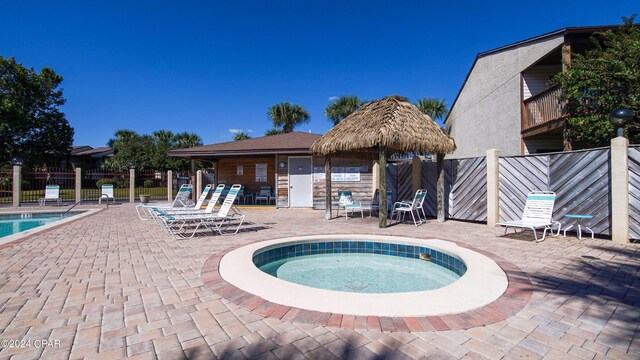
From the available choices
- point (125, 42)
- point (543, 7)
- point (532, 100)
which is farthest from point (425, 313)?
point (125, 42)

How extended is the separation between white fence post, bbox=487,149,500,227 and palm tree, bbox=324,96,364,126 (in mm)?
19335

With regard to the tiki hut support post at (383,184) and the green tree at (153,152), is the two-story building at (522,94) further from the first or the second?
the green tree at (153,152)

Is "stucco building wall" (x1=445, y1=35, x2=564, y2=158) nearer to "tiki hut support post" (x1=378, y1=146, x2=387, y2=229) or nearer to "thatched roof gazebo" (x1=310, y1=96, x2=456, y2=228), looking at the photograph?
"thatched roof gazebo" (x1=310, y1=96, x2=456, y2=228)

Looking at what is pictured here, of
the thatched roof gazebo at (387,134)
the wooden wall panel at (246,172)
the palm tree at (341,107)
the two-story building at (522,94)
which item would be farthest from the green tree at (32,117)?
the two-story building at (522,94)

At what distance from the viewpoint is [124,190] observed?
Answer: 75.9ft

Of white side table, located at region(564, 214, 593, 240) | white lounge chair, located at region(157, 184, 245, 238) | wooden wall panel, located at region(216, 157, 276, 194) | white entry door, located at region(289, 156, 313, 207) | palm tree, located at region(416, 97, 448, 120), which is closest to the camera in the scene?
white side table, located at region(564, 214, 593, 240)

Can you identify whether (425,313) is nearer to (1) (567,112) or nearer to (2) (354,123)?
(2) (354,123)

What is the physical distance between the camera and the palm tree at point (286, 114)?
28.2 meters

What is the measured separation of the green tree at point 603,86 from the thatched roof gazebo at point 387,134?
452 cm

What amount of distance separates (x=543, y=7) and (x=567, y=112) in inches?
247

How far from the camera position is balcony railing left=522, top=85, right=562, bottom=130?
1078cm

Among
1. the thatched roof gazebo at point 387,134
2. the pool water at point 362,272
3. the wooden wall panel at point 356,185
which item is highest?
the thatched roof gazebo at point 387,134

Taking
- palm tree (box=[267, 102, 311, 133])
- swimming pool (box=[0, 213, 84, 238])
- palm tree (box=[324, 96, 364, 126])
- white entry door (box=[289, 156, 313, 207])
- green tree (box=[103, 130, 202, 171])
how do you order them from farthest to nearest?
green tree (box=[103, 130, 202, 171])
palm tree (box=[267, 102, 311, 133])
palm tree (box=[324, 96, 364, 126])
white entry door (box=[289, 156, 313, 207])
swimming pool (box=[0, 213, 84, 238])

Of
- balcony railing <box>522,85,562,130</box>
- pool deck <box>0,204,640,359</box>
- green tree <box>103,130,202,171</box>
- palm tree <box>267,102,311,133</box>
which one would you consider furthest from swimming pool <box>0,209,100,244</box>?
green tree <box>103,130,202,171</box>
